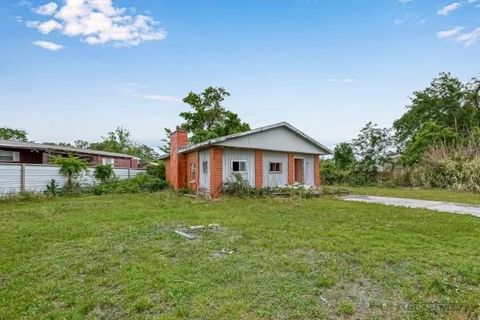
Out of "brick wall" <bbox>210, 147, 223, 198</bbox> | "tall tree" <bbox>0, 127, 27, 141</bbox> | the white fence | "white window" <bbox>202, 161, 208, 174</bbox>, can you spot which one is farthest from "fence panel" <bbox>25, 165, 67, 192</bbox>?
"tall tree" <bbox>0, 127, 27, 141</bbox>

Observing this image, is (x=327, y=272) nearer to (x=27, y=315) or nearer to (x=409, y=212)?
(x=27, y=315)

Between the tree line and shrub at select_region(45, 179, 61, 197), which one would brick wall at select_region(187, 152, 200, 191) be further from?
the tree line

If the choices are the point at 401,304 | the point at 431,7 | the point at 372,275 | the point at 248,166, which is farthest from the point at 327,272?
the point at 431,7

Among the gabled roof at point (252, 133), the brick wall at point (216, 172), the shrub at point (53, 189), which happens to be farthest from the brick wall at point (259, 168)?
the shrub at point (53, 189)

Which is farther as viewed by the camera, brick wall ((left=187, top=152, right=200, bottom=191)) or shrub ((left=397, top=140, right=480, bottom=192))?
shrub ((left=397, top=140, right=480, bottom=192))

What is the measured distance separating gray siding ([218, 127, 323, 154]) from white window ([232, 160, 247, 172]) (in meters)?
0.76

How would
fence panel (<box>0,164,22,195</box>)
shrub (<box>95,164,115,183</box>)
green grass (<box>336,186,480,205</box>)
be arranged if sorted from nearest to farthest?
green grass (<box>336,186,480,205</box>) < fence panel (<box>0,164,22,195</box>) < shrub (<box>95,164,115,183</box>)

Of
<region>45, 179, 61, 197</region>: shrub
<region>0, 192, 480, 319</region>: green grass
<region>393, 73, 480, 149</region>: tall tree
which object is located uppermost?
<region>393, 73, 480, 149</region>: tall tree

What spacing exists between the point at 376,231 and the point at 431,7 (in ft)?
35.1

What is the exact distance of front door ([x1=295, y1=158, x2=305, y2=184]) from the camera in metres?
17.1

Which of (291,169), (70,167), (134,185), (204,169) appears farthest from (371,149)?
(70,167)

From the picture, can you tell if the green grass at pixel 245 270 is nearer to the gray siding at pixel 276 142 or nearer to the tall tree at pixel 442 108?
the gray siding at pixel 276 142

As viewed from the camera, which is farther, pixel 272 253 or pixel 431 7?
pixel 431 7

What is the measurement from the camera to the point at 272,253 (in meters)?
5.14
